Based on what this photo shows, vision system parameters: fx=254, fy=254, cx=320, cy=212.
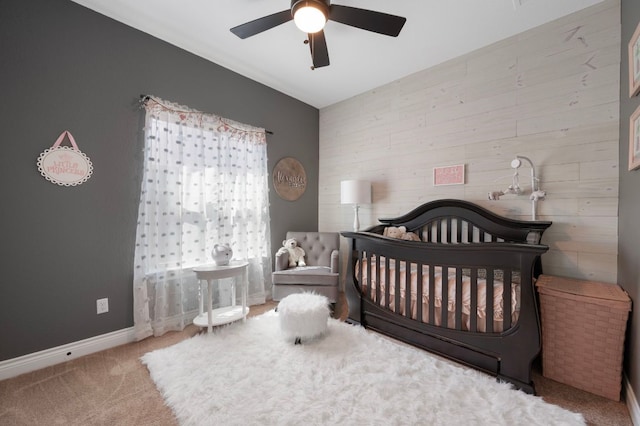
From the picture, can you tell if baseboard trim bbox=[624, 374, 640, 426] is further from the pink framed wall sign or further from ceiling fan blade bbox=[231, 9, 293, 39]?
ceiling fan blade bbox=[231, 9, 293, 39]

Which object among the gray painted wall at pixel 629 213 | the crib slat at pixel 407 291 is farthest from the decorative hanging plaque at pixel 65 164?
the gray painted wall at pixel 629 213

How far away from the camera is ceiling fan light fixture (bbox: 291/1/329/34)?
1522 mm

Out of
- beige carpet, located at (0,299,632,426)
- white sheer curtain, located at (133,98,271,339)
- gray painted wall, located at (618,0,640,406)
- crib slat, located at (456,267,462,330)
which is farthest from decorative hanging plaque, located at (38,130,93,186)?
gray painted wall, located at (618,0,640,406)

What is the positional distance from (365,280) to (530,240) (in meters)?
1.37

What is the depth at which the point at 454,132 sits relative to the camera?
8.52 feet

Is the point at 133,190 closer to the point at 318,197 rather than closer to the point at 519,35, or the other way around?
the point at 318,197

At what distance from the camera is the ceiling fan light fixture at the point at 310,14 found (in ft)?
4.99

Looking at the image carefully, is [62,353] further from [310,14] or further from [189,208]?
[310,14]

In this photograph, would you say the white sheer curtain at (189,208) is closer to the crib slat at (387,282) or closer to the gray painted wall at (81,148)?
the gray painted wall at (81,148)

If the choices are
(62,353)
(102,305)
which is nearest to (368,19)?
(102,305)

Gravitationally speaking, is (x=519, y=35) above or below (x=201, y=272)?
above

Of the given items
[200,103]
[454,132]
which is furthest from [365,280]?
[200,103]

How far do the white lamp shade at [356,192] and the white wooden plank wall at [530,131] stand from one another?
0.19 metres

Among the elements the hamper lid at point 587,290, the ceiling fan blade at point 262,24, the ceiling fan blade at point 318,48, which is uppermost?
the ceiling fan blade at point 262,24
